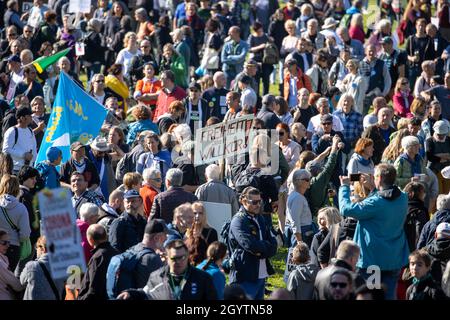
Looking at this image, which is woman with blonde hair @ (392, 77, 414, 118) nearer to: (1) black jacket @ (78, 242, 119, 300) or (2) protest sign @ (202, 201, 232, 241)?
(2) protest sign @ (202, 201, 232, 241)

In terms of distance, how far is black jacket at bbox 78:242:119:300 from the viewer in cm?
1100

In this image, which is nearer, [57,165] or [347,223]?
[347,223]

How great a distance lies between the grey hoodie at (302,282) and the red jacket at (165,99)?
7702 millimetres

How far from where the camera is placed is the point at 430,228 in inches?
501

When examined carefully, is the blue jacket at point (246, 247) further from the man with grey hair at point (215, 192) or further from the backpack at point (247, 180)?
the backpack at point (247, 180)

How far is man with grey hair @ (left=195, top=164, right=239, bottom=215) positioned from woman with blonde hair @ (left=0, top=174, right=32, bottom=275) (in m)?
1.91

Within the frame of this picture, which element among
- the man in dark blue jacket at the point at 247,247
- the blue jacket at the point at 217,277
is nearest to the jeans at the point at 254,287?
the man in dark blue jacket at the point at 247,247

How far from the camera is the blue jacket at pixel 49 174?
14630mm

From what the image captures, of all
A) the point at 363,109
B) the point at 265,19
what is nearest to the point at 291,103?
the point at 363,109

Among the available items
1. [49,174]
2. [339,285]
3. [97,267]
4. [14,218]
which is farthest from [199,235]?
[49,174]

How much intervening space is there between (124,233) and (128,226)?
95 millimetres
